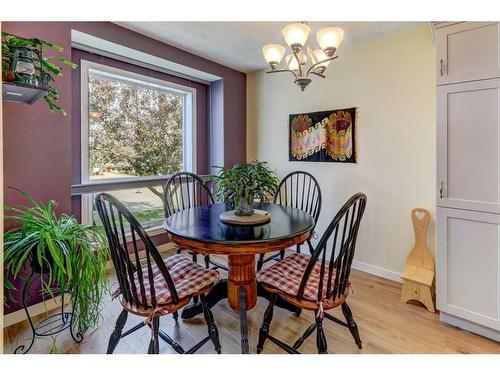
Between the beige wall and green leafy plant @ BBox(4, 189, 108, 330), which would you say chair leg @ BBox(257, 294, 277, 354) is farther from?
the beige wall

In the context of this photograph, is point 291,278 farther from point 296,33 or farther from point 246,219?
→ point 296,33

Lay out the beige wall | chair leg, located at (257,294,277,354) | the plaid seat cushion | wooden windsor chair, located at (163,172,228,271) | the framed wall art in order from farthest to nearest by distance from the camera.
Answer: the framed wall art < the beige wall < wooden windsor chair, located at (163,172,228,271) < chair leg, located at (257,294,277,354) < the plaid seat cushion

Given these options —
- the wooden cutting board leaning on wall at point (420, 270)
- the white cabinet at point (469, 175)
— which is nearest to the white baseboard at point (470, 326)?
the white cabinet at point (469, 175)

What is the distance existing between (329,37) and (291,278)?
4.82 ft

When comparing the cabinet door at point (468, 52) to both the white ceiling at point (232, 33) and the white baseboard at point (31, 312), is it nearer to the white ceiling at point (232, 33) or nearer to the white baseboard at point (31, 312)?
the white ceiling at point (232, 33)

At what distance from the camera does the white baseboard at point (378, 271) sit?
2.70 metres

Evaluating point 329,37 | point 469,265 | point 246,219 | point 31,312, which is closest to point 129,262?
point 246,219

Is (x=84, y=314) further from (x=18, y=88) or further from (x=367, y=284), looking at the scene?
(x=367, y=284)

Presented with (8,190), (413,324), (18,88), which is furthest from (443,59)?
(8,190)

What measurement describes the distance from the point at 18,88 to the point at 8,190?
Answer: 0.88m

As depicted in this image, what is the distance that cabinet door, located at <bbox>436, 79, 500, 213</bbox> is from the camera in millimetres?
1727

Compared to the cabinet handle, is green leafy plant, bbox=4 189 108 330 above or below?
below

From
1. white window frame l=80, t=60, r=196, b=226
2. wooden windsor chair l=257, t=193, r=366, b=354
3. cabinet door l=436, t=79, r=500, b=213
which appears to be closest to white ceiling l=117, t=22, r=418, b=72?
white window frame l=80, t=60, r=196, b=226

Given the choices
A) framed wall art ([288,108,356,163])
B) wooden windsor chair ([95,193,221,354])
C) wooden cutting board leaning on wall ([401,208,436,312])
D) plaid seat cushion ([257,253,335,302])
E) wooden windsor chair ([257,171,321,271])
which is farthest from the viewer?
framed wall art ([288,108,356,163])
